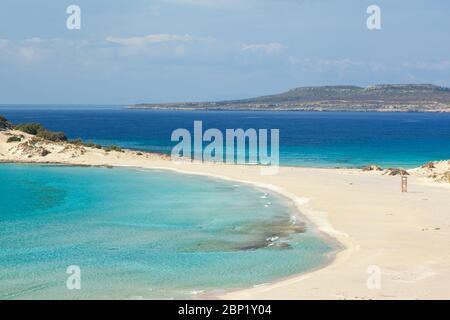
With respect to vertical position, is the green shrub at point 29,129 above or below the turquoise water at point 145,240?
above

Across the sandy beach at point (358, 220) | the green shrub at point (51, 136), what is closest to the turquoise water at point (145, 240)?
the sandy beach at point (358, 220)

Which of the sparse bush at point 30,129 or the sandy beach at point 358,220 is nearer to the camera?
the sandy beach at point 358,220

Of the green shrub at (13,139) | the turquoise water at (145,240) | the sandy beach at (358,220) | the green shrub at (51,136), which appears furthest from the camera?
the green shrub at (51,136)

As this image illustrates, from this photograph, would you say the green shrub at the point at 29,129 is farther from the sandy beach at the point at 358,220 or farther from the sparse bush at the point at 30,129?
the sandy beach at the point at 358,220

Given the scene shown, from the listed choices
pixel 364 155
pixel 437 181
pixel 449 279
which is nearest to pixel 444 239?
pixel 449 279
